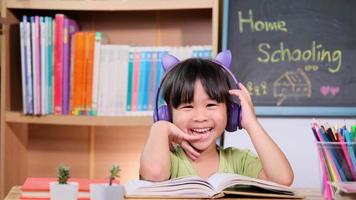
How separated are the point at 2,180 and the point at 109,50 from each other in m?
0.65

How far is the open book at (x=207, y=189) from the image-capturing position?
83 cm

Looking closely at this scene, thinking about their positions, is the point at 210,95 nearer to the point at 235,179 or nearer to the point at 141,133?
the point at 235,179

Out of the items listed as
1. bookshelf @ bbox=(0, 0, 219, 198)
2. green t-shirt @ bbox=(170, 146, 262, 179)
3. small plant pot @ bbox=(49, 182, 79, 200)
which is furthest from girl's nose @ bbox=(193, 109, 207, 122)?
bookshelf @ bbox=(0, 0, 219, 198)

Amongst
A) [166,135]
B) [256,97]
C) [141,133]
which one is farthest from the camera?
[141,133]

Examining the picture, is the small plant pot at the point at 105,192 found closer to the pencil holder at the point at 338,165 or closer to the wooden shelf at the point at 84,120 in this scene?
the pencil holder at the point at 338,165

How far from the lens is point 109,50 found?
192 cm

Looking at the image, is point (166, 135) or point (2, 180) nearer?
point (166, 135)

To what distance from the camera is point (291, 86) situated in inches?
72.3

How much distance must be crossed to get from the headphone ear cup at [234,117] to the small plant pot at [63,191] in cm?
41

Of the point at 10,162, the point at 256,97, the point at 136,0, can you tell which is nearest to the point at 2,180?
the point at 10,162

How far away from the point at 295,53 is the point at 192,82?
950 mm

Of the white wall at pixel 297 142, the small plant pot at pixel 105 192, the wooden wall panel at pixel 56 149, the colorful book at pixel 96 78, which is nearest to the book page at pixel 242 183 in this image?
the small plant pot at pixel 105 192

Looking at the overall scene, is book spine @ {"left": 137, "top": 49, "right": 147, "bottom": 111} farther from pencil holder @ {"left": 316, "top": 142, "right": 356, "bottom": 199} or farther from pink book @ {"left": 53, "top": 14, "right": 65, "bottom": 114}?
pencil holder @ {"left": 316, "top": 142, "right": 356, "bottom": 199}

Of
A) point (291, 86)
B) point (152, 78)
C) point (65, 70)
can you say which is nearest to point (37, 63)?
point (65, 70)
